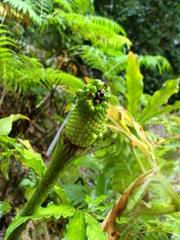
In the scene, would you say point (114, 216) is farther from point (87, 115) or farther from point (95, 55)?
point (95, 55)

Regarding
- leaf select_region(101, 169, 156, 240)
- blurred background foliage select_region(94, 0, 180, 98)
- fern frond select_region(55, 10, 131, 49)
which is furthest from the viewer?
blurred background foliage select_region(94, 0, 180, 98)

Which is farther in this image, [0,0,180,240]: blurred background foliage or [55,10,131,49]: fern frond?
[55,10,131,49]: fern frond

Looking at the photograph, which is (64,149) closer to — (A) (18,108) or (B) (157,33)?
(A) (18,108)

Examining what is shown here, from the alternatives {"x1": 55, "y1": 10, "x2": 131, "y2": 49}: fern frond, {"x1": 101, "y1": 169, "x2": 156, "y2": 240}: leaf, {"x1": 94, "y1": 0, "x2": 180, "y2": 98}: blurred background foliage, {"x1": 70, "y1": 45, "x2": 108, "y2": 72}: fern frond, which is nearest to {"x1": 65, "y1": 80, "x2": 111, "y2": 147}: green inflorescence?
{"x1": 101, "y1": 169, "x2": 156, "y2": 240}: leaf

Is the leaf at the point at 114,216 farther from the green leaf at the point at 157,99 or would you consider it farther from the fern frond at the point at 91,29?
the fern frond at the point at 91,29

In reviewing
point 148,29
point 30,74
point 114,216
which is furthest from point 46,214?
point 148,29

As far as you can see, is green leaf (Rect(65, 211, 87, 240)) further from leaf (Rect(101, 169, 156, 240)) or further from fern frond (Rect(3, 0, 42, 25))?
fern frond (Rect(3, 0, 42, 25))

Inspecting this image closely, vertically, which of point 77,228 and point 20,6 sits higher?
point 20,6

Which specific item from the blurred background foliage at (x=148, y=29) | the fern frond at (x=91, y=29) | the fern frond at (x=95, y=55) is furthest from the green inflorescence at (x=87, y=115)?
the blurred background foliage at (x=148, y=29)
